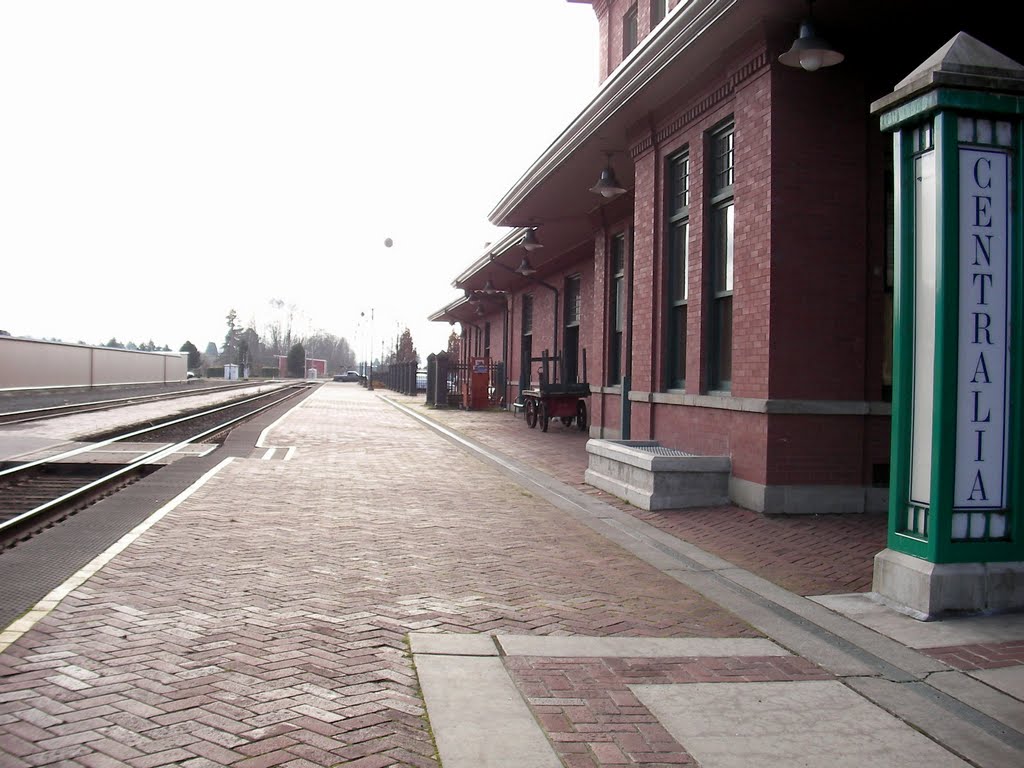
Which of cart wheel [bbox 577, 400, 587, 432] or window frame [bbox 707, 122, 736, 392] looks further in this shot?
cart wheel [bbox 577, 400, 587, 432]

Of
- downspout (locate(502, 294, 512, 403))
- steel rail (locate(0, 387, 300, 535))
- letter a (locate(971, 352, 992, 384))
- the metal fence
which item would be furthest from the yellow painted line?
the metal fence

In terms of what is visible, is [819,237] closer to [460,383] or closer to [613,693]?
[613,693]

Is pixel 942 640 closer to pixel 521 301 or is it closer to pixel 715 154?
pixel 715 154

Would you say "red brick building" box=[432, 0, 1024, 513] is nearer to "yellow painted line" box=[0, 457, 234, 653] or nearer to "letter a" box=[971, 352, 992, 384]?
"letter a" box=[971, 352, 992, 384]

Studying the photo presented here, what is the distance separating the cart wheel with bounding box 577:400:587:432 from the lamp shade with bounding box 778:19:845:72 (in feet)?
42.8

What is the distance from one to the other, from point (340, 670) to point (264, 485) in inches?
268

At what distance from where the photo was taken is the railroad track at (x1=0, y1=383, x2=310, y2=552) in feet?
27.5

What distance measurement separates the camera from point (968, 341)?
17.0 feet

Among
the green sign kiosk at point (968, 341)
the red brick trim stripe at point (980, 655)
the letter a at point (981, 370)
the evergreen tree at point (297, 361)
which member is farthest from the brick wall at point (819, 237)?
the evergreen tree at point (297, 361)

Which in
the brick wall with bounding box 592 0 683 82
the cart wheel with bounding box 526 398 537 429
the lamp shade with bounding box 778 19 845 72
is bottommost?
the cart wheel with bounding box 526 398 537 429

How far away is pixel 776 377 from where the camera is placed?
338 inches

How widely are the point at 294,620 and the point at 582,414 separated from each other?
15906 millimetres

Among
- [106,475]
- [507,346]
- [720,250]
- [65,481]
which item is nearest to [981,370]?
[720,250]

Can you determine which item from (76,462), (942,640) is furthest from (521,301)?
(942,640)
